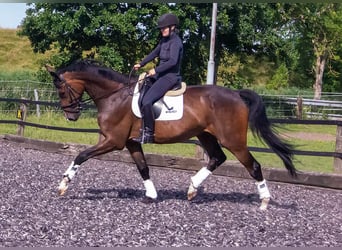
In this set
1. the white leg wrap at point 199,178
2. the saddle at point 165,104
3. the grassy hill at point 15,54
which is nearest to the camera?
the saddle at point 165,104

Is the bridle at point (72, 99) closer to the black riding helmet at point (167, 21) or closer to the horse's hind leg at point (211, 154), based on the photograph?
the black riding helmet at point (167, 21)

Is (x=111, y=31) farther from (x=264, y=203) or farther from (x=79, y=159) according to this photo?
(x=264, y=203)

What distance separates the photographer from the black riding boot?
786cm

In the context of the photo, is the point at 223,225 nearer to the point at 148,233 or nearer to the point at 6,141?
the point at 148,233

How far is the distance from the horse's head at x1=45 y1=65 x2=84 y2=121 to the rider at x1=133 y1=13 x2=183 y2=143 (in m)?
1.03

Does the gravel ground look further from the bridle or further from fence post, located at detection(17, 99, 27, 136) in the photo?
fence post, located at detection(17, 99, 27, 136)

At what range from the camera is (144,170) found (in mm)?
8078

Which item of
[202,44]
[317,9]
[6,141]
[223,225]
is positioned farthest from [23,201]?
[317,9]

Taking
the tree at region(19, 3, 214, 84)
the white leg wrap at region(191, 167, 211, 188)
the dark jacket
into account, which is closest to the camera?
the dark jacket

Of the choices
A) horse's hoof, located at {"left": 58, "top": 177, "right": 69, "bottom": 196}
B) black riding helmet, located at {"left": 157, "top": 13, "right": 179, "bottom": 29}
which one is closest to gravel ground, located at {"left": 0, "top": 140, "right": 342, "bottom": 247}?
horse's hoof, located at {"left": 58, "top": 177, "right": 69, "bottom": 196}

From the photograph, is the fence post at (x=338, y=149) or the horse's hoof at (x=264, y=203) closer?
the horse's hoof at (x=264, y=203)

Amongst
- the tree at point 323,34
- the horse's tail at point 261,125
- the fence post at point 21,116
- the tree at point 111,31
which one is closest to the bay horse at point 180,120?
the horse's tail at point 261,125

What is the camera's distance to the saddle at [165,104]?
7.93 m

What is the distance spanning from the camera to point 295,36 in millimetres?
41812
